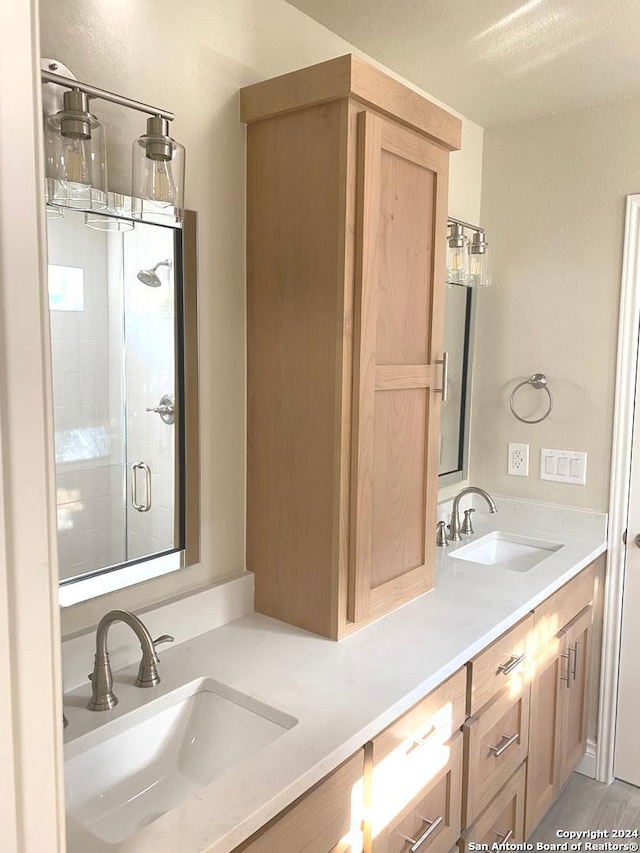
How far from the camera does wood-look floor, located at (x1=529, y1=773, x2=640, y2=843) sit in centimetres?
229

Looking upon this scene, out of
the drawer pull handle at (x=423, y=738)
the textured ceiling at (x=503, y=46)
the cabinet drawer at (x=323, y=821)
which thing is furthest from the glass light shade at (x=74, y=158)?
the drawer pull handle at (x=423, y=738)

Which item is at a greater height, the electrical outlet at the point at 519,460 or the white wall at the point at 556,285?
the white wall at the point at 556,285

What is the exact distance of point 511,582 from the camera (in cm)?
206

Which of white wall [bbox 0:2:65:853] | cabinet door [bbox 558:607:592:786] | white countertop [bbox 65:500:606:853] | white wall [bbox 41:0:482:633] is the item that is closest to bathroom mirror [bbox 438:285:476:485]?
white countertop [bbox 65:500:606:853]

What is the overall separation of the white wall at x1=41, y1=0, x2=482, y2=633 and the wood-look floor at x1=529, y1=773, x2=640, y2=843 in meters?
1.49

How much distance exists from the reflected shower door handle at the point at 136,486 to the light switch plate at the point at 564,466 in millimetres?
1650

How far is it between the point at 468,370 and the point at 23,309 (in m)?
2.36

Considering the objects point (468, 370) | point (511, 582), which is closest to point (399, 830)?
point (511, 582)

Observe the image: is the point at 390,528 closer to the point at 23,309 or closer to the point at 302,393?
the point at 302,393

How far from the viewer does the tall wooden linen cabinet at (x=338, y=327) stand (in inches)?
61.7

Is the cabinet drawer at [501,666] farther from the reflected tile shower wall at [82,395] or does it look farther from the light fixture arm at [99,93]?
the light fixture arm at [99,93]

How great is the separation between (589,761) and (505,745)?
0.93 m

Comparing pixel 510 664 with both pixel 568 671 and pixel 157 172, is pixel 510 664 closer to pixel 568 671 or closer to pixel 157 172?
pixel 568 671

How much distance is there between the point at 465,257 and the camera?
2.41 m
